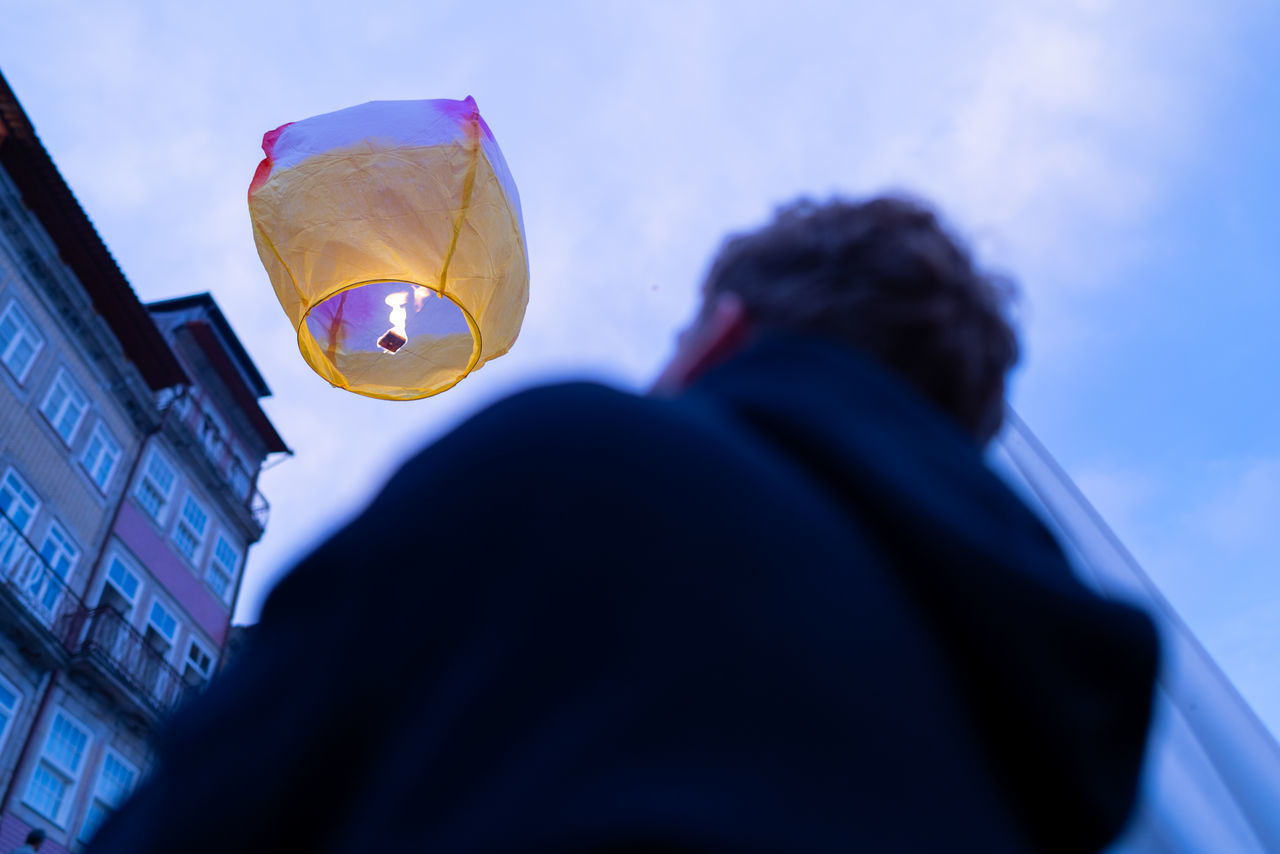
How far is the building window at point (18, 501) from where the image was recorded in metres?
18.4

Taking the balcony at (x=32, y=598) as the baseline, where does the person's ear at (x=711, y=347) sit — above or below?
below

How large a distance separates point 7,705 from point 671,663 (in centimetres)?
2047

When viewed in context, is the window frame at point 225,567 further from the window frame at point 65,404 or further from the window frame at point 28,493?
the window frame at point 28,493

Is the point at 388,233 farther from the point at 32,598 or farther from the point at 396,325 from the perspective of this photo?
the point at 32,598

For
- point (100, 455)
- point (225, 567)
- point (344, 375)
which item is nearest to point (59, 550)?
point (100, 455)

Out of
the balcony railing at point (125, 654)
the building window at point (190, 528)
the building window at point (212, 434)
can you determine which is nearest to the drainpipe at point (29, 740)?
the balcony railing at point (125, 654)

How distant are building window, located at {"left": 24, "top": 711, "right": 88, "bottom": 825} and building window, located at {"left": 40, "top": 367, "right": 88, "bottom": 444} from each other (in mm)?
5501

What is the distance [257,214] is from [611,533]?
4.53m

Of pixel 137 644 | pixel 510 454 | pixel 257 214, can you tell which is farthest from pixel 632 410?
pixel 137 644

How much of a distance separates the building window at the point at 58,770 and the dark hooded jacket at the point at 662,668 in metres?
20.8

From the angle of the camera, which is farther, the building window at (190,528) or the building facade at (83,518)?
the building window at (190,528)

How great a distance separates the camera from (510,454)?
0.86 meters

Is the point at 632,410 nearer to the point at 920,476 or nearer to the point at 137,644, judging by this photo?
the point at 920,476

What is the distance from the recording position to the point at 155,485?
2370 cm
